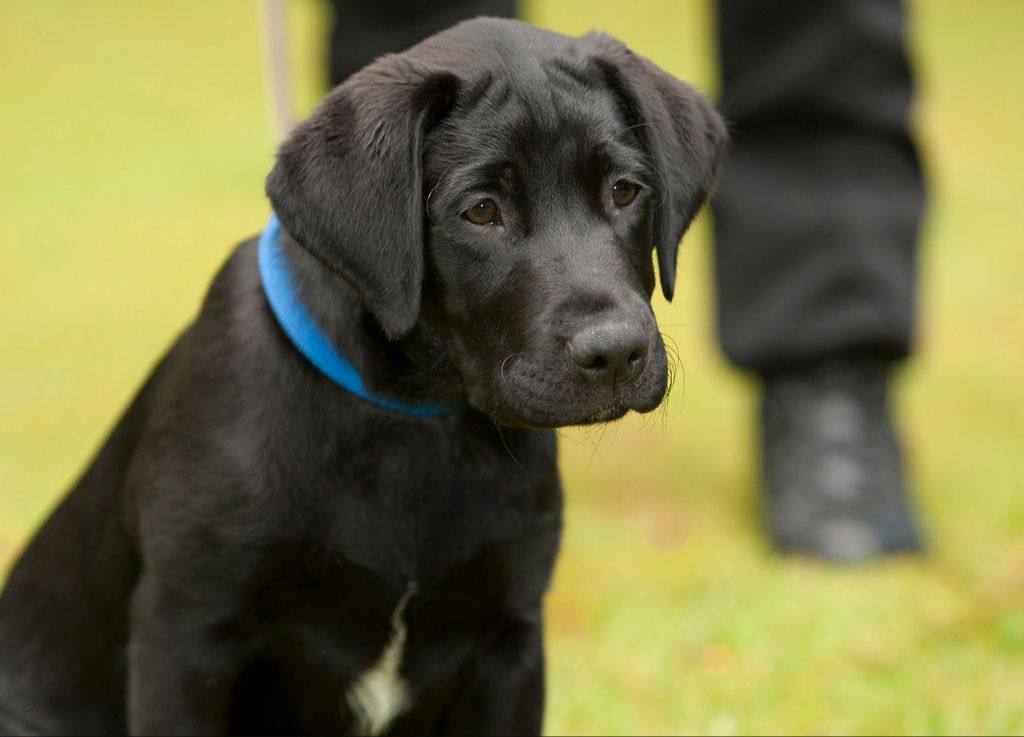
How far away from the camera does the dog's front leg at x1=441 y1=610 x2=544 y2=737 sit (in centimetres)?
267

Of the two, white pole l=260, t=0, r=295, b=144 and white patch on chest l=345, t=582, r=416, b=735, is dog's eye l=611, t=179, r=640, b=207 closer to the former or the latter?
white patch on chest l=345, t=582, r=416, b=735

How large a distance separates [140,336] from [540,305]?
188 inches

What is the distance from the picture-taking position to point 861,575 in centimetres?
403

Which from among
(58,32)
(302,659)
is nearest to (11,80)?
(58,32)

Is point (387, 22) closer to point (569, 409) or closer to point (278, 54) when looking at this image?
point (278, 54)

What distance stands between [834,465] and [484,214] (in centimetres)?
230

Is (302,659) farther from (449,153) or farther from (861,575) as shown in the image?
(861,575)

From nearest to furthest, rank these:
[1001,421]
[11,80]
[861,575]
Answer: [861,575]
[1001,421]
[11,80]

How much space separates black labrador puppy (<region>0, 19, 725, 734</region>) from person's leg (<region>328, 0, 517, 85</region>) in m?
1.55

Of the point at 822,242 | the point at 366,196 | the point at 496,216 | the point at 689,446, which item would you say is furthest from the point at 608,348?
the point at 689,446

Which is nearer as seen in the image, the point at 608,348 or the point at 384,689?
the point at 608,348

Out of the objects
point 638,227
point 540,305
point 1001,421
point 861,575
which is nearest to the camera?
point 540,305

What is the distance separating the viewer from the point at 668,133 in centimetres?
251

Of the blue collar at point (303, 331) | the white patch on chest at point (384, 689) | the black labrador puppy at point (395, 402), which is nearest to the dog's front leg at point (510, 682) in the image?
the black labrador puppy at point (395, 402)
